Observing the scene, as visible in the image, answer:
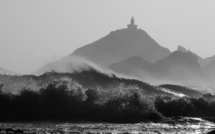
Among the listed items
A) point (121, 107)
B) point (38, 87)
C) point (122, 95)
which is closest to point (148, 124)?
point (121, 107)

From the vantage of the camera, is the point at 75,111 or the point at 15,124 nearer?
the point at 15,124

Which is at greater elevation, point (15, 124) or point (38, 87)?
point (38, 87)

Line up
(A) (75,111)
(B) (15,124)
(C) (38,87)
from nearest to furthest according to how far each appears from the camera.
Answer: (B) (15,124) → (A) (75,111) → (C) (38,87)

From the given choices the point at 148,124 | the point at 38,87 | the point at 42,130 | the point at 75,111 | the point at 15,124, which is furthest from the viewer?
the point at 38,87

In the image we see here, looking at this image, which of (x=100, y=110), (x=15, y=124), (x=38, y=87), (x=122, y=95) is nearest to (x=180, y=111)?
(x=122, y=95)

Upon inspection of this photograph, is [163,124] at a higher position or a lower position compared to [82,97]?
lower

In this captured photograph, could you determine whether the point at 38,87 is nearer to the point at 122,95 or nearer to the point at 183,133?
the point at 122,95

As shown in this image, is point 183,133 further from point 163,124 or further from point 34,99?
point 34,99

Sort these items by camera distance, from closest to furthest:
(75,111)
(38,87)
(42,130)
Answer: (42,130)
(75,111)
(38,87)

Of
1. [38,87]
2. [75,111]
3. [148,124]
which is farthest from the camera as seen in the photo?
[38,87]
